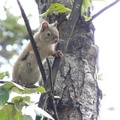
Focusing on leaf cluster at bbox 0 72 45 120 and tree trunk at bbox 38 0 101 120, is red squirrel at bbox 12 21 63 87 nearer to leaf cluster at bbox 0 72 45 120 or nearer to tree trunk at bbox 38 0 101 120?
tree trunk at bbox 38 0 101 120

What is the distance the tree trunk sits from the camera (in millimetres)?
1482

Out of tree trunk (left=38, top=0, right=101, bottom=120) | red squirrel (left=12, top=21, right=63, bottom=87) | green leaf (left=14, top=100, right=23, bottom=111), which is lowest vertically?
green leaf (left=14, top=100, right=23, bottom=111)

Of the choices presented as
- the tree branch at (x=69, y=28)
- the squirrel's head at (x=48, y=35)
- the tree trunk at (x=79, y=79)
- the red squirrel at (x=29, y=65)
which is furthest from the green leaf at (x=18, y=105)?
the squirrel's head at (x=48, y=35)

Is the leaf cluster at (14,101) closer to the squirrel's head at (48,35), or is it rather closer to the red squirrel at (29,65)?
the red squirrel at (29,65)

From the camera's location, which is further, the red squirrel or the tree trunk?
the red squirrel

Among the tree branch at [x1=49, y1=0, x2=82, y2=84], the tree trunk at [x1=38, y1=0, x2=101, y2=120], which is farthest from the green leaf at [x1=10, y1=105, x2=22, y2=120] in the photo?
the tree trunk at [x1=38, y1=0, x2=101, y2=120]

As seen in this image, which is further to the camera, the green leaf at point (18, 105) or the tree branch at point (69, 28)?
the tree branch at point (69, 28)

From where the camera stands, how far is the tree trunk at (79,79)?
1482mm

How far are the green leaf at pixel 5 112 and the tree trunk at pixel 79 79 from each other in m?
0.62

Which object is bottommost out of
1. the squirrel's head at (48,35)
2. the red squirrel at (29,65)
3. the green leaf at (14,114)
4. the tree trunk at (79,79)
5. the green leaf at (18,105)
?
the green leaf at (14,114)

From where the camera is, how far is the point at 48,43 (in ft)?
7.30

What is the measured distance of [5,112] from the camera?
33.9 inches

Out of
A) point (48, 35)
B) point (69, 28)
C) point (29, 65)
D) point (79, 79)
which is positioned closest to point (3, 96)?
point (69, 28)

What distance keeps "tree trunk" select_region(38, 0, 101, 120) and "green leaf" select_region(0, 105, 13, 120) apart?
615mm
